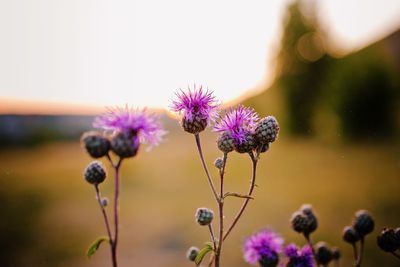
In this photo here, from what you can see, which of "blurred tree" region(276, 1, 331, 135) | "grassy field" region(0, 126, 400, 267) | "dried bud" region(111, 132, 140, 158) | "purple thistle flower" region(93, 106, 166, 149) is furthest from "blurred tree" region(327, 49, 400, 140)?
"dried bud" region(111, 132, 140, 158)

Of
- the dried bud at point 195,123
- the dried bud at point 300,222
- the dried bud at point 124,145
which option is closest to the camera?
the dried bud at point 124,145

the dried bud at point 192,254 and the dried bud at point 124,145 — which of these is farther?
the dried bud at point 192,254

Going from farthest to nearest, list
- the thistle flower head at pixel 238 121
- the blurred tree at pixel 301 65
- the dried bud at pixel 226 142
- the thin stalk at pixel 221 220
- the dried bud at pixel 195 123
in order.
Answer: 1. the blurred tree at pixel 301 65
2. the dried bud at pixel 195 123
3. the thistle flower head at pixel 238 121
4. the dried bud at pixel 226 142
5. the thin stalk at pixel 221 220

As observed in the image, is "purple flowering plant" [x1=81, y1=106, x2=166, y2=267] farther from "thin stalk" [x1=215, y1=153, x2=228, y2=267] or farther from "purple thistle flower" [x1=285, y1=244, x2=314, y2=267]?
"purple thistle flower" [x1=285, y1=244, x2=314, y2=267]

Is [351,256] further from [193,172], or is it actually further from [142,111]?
[193,172]

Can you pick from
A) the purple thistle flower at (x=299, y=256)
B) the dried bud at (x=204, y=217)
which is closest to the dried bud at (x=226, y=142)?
the dried bud at (x=204, y=217)

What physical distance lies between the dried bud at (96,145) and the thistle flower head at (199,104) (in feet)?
2.99

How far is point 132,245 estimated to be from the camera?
1633cm

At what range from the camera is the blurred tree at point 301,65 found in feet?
159

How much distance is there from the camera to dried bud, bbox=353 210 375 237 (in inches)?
163

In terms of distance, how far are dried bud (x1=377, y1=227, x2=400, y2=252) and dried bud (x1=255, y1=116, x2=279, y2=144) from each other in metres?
1.39

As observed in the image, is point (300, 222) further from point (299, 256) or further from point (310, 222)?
point (299, 256)

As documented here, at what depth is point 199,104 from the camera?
365 cm

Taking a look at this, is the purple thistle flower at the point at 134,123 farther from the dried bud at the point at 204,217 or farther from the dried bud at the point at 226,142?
the dried bud at the point at 204,217
